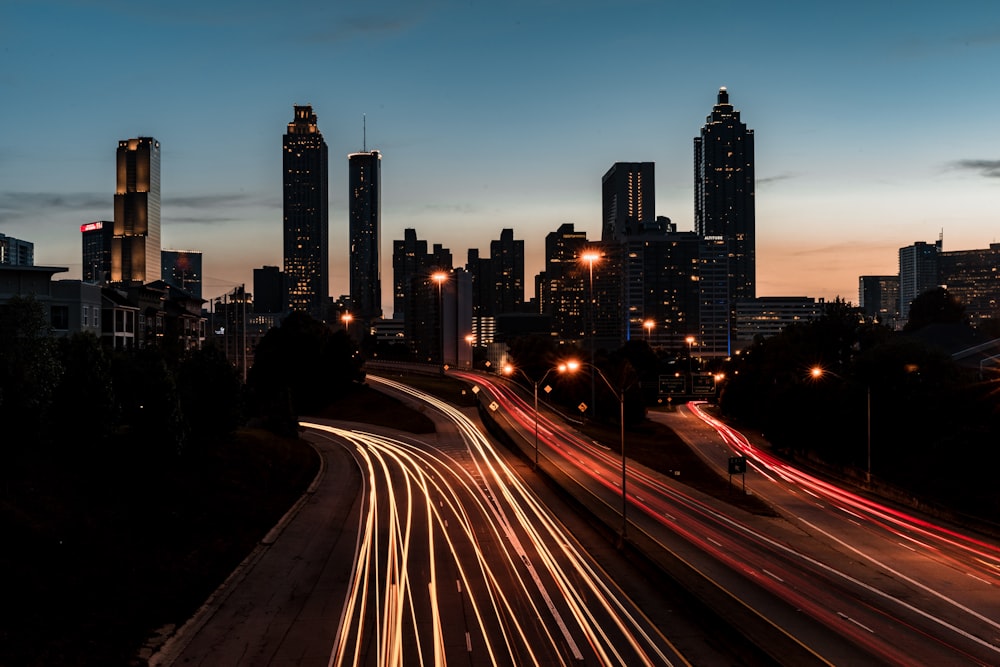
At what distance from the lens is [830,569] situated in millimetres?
34594

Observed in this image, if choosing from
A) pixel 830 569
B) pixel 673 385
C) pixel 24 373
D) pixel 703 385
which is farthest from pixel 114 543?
pixel 673 385

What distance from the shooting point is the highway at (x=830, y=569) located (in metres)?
23.9

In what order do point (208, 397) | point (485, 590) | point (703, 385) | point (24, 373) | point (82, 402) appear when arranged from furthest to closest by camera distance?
point (703, 385) < point (208, 397) < point (82, 402) < point (24, 373) < point (485, 590)

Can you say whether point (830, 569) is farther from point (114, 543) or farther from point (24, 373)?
point (24, 373)

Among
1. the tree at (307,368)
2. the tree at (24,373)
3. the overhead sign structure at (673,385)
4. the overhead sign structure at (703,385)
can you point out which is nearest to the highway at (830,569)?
the overhead sign structure at (703,385)

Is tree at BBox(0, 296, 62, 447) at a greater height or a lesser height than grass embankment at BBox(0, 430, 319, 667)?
greater

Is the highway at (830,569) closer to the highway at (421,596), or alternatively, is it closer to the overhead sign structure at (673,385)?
the highway at (421,596)

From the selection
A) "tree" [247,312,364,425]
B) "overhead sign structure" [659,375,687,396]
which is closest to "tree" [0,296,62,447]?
"overhead sign structure" [659,375,687,396]

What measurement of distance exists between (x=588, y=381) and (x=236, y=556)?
81.5 m

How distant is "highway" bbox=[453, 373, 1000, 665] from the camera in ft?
78.5

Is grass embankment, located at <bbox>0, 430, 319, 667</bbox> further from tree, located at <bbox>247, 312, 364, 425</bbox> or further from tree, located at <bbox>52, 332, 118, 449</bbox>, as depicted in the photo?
tree, located at <bbox>247, 312, 364, 425</bbox>

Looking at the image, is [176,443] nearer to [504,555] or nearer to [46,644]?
[504,555]

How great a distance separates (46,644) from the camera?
22.3m

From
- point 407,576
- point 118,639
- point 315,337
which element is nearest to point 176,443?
point 407,576
